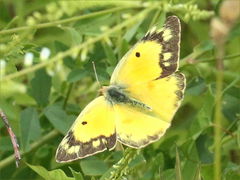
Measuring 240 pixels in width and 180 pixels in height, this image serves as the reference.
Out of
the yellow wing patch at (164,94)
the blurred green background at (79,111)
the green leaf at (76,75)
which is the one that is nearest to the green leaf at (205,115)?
the blurred green background at (79,111)

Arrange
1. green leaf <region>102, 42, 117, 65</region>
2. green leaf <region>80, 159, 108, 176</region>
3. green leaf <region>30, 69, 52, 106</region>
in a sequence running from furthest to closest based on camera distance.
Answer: green leaf <region>30, 69, 52, 106</region>, green leaf <region>102, 42, 117, 65</region>, green leaf <region>80, 159, 108, 176</region>

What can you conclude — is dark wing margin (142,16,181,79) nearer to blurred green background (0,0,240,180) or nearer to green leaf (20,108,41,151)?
blurred green background (0,0,240,180)

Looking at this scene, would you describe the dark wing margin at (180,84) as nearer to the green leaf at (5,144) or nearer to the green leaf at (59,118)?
the green leaf at (59,118)

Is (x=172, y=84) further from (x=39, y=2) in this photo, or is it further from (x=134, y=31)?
(x=39, y=2)

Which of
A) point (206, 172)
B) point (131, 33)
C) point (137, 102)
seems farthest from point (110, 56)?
point (206, 172)

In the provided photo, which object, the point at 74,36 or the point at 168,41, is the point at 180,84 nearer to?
the point at 168,41

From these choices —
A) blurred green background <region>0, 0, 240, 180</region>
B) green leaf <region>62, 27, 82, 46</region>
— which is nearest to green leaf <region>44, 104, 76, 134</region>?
blurred green background <region>0, 0, 240, 180</region>
